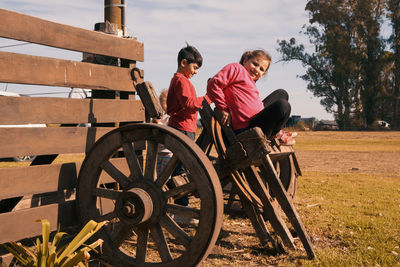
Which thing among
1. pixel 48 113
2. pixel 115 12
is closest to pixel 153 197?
pixel 48 113

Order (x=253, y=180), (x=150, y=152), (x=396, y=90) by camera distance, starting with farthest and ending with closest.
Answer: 1. (x=396, y=90)
2. (x=253, y=180)
3. (x=150, y=152)

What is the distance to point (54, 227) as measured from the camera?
3.44m

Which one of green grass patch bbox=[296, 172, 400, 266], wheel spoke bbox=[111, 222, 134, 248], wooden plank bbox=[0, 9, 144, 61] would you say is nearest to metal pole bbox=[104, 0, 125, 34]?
wooden plank bbox=[0, 9, 144, 61]

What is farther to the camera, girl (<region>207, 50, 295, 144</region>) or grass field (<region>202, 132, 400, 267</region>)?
grass field (<region>202, 132, 400, 267</region>)

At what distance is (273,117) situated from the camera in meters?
3.71

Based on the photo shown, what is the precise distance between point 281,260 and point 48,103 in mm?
2317

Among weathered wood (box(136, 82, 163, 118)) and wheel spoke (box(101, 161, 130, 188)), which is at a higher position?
weathered wood (box(136, 82, 163, 118))

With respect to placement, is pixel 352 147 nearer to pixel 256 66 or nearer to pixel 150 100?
pixel 256 66

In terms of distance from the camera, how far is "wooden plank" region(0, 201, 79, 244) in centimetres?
312

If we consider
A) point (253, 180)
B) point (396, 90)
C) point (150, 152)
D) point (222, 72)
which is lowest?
point (253, 180)

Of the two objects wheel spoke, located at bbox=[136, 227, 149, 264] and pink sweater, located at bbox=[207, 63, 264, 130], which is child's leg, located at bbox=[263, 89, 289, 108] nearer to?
pink sweater, located at bbox=[207, 63, 264, 130]

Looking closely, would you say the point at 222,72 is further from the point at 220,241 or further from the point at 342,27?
the point at 342,27

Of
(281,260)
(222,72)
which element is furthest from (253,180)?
(222,72)

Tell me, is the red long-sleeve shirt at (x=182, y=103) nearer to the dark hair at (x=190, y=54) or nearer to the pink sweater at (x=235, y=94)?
the dark hair at (x=190, y=54)
